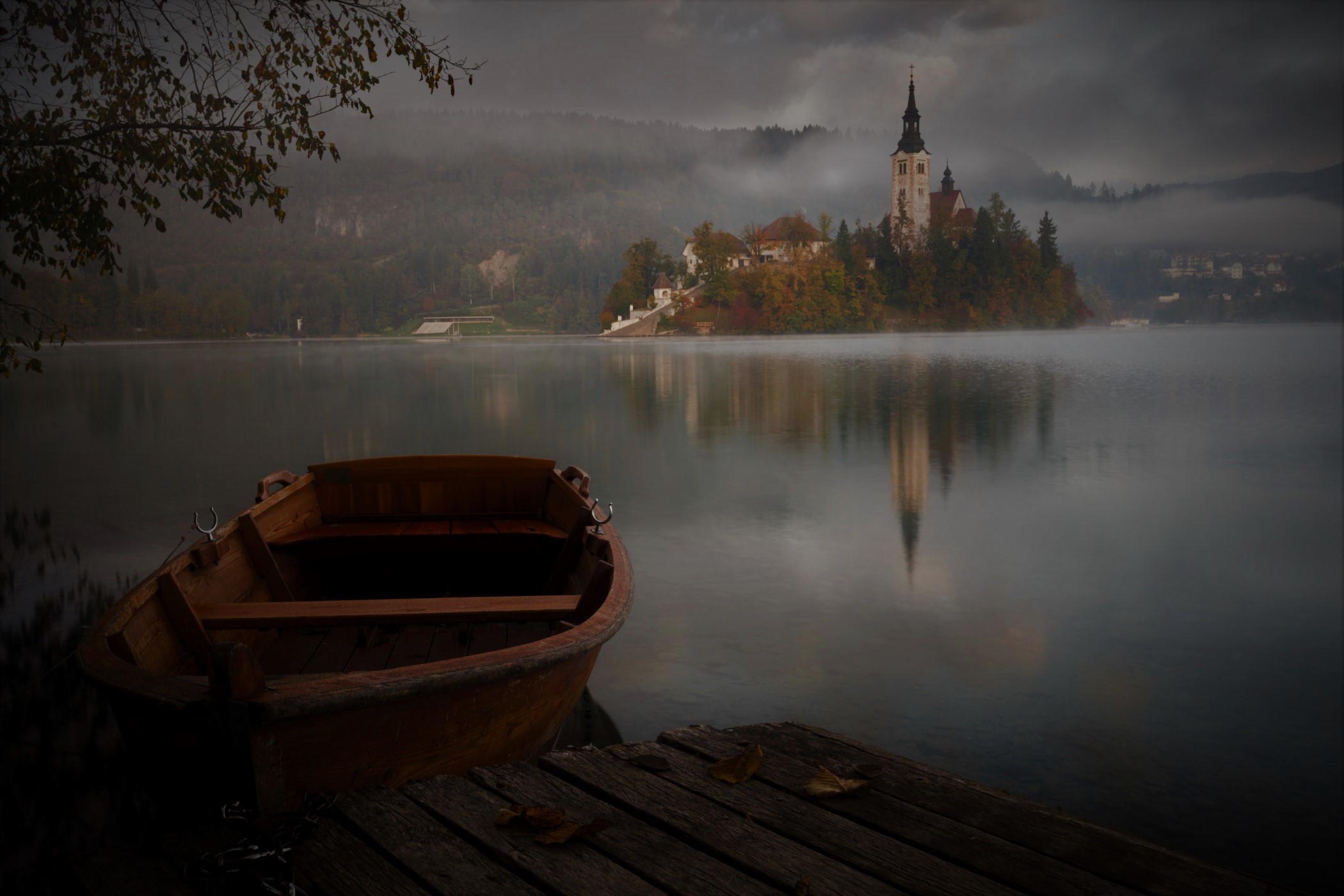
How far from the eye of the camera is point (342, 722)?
8.08 ft

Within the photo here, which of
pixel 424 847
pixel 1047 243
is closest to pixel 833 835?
pixel 424 847

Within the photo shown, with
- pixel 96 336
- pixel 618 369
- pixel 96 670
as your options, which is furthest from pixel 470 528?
pixel 96 336

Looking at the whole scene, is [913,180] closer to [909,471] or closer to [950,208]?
[950,208]

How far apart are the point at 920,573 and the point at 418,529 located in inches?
160

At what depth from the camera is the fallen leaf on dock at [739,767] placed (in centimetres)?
272

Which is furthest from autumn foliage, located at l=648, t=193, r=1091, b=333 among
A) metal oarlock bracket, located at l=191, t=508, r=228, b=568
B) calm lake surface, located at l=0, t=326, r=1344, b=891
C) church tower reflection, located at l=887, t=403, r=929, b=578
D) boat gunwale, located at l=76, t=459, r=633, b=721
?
boat gunwale, located at l=76, t=459, r=633, b=721

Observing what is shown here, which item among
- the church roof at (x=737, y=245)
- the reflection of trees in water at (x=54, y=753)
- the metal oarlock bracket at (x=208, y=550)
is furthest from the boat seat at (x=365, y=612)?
the church roof at (x=737, y=245)

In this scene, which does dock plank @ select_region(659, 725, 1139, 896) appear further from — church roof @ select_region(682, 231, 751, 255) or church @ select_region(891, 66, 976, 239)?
church @ select_region(891, 66, 976, 239)

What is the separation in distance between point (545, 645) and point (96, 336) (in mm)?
92507

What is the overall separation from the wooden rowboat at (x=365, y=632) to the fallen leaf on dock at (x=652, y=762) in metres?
0.39

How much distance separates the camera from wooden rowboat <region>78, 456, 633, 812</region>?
2.37m

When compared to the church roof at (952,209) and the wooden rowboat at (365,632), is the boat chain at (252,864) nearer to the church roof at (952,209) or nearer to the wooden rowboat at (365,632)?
the wooden rowboat at (365,632)

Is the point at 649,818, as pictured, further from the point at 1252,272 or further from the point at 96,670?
the point at 1252,272

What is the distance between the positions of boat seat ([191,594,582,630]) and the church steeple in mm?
129102
